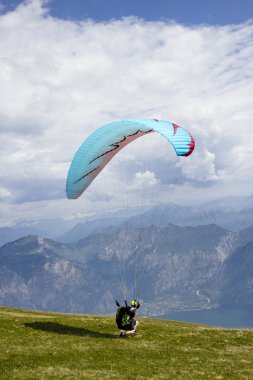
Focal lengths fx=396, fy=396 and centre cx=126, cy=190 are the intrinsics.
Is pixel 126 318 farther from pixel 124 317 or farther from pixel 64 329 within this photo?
pixel 64 329

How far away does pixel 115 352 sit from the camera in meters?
23.0

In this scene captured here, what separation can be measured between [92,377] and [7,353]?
6409 mm

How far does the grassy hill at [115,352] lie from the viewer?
18875 mm

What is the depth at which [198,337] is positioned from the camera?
100 ft

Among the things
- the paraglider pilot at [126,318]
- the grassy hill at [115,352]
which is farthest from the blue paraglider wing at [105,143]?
the grassy hill at [115,352]

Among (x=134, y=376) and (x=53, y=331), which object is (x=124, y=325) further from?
(x=134, y=376)

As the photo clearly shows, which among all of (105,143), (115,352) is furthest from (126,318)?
(105,143)

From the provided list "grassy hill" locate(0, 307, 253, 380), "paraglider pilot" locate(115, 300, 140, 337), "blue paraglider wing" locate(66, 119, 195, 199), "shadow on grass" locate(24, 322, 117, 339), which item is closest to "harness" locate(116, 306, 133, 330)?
"paraglider pilot" locate(115, 300, 140, 337)

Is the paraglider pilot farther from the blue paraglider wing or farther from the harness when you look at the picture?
the blue paraglider wing

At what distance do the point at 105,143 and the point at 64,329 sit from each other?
1505cm

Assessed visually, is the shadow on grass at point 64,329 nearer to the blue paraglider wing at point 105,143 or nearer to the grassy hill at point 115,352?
the grassy hill at point 115,352

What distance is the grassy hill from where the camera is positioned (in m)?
18.9

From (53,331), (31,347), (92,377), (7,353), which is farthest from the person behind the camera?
(53,331)

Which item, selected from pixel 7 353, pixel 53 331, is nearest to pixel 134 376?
pixel 7 353
